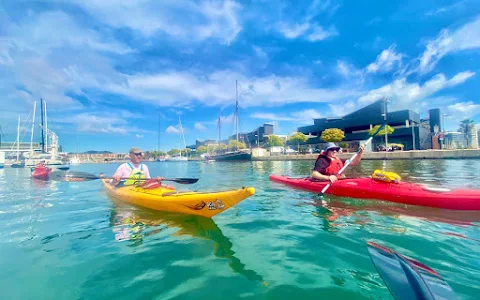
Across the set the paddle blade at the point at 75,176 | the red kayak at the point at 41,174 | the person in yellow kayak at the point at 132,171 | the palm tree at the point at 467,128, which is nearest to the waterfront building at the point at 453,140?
the palm tree at the point at 467,128

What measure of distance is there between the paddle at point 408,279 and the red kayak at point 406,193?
423 cm

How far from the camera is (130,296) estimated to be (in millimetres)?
2779

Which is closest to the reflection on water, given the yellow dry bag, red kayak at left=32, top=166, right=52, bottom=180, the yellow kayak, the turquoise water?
the turquoise water

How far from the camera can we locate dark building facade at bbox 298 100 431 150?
183 ft

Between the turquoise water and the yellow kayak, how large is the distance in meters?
0.26

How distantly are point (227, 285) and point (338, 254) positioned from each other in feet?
6.15

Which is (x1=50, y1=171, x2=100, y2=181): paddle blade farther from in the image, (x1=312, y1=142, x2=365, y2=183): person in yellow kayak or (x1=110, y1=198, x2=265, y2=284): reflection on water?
(x1=312, y1=142, x2=365, y2=183): person in yellow kayak

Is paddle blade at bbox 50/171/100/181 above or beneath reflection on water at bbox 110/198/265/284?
above

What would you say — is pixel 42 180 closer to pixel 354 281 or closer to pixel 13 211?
pixel 13 211

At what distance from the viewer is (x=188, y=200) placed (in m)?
5.58

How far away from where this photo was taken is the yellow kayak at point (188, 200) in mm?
4910

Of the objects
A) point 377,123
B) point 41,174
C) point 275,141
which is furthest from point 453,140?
point 41,174

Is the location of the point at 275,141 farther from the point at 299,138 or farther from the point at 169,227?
the point at 169,227

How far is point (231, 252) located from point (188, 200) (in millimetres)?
2029
